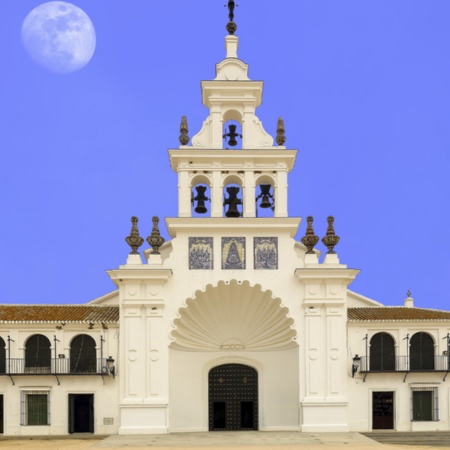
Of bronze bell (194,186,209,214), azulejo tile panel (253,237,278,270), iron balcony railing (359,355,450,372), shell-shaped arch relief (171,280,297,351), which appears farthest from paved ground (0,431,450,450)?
bronze bell (194,186,209,214)

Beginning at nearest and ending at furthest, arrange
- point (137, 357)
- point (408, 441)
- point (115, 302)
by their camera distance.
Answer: point (408, 441) < point (137, 357) < point (115, 302)

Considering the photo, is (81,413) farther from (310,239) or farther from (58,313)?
(310,239)

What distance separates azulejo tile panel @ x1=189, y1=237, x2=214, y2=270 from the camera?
31.1m

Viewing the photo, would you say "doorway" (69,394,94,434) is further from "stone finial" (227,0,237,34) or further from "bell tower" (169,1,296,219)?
"stone finial" (227,0,237,34)

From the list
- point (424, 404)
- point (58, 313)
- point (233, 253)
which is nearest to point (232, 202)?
point (233, 253)

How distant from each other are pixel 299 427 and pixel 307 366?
2.62 m

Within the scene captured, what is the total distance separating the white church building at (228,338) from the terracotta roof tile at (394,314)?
131 mm

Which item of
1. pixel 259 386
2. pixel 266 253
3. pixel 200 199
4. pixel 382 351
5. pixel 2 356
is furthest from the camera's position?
pixel 200 199

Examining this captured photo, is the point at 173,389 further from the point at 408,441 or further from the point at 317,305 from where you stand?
the point at 408,441

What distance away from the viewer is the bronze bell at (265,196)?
32.6m

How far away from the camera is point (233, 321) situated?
3216cm

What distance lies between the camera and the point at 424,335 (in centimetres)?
3206

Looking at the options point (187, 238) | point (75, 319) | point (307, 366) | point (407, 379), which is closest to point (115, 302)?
point (75, 319)

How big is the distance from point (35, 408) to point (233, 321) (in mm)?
9063
